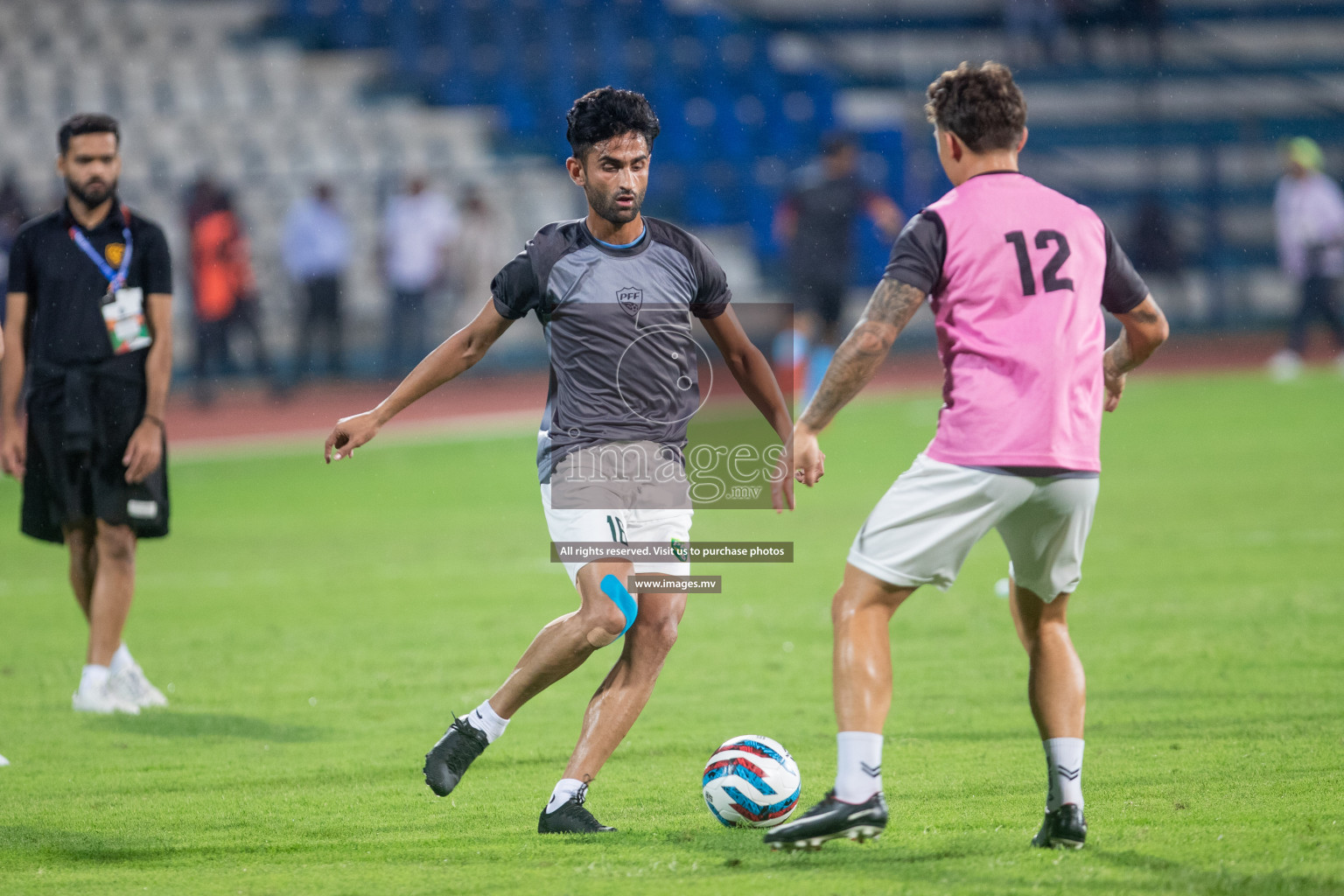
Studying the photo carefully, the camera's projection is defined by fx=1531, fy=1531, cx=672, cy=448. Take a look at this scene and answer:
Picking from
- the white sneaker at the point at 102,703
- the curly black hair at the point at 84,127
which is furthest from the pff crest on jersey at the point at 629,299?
the white sneaker at the point at 102,703

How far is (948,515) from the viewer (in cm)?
425

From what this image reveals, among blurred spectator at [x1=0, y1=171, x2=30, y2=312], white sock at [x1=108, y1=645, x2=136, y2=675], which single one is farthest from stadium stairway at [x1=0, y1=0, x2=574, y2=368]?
white sock at [x1=108, y1=645, x2=136, y2=675]

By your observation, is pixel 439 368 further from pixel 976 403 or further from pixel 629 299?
pixel 976 403

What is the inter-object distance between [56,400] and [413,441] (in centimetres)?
987

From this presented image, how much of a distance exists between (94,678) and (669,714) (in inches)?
102

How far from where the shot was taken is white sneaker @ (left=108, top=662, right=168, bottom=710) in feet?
22.7

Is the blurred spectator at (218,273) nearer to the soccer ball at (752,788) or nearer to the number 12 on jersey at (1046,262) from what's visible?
the soccer ball at (752,788)

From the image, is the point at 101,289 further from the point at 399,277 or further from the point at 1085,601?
the point at 399,277

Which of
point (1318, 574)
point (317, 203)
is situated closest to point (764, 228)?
point (317, 203)

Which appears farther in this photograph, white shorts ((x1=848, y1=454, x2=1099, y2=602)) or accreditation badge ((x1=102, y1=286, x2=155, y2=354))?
accreditation badge ((x1=102, y1=286, x2=155, y2=354))

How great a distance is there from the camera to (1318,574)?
8859 millimetres

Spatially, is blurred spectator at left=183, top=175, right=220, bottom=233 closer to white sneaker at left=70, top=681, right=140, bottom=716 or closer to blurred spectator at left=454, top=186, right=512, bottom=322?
blurred spectator at left=454, top=186, right=512, bottom=322

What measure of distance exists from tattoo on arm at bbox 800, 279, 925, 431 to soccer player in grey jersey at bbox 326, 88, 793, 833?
0.68m

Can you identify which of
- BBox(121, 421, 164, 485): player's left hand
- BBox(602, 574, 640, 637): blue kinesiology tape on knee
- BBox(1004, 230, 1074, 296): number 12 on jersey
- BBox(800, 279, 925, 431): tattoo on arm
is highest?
BBox(1004, 230, 1074, 296): number 12 on jersey
